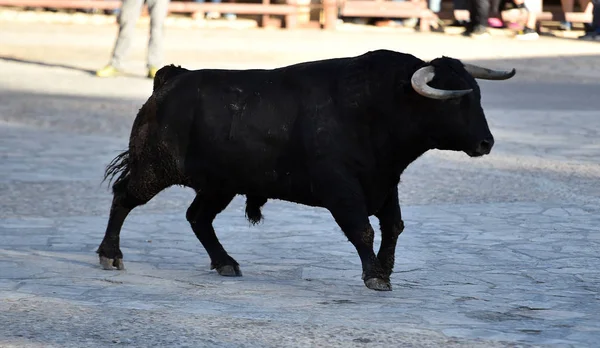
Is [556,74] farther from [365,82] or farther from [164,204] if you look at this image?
[365,82]

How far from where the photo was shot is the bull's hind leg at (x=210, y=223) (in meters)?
7.05

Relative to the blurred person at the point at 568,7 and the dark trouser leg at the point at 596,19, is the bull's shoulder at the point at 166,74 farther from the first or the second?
the blurred person at the point at 568,7

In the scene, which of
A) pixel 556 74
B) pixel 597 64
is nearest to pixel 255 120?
pixel 556 74

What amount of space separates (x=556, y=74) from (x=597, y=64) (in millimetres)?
1336

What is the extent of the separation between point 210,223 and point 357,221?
1.06 metres

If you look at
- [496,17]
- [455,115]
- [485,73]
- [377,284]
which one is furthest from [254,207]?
[496,17]

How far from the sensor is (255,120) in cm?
680

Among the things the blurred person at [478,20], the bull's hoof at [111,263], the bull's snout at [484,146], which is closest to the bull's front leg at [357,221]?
the bull's snout at [484,146]

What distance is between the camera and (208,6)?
23.6m

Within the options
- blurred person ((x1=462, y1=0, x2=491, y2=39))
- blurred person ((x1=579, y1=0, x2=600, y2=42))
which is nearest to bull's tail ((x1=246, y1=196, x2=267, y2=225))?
blurred person ((x1=462, y1=0, x2=491, y2=39))

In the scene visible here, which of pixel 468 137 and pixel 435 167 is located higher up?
pixel 468 137

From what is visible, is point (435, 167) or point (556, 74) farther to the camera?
point (556, 74)

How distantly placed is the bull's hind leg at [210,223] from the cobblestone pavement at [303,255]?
0.11 meters

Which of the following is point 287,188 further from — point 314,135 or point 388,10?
point 388,10
